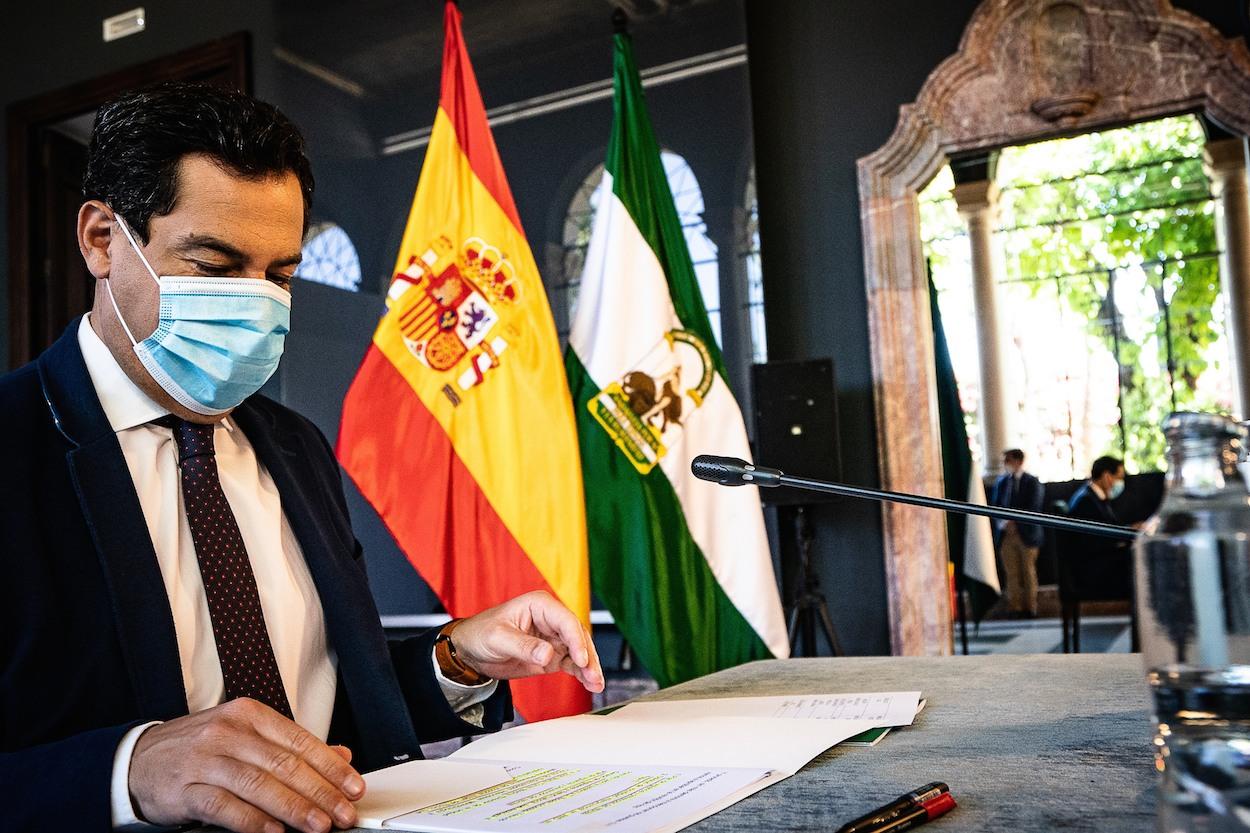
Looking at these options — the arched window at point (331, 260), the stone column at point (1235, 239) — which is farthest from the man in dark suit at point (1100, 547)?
the arched window at point (331, 260)

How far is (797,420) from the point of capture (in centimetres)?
332

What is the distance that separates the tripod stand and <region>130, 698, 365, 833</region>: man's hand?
260 centimetres

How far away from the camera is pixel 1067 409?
3.24 meters

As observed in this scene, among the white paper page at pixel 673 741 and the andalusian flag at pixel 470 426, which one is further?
the andalusian flag at pixel 470 426

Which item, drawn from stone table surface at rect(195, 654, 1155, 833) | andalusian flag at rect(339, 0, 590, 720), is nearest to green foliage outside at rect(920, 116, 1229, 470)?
andalusian flag at rect(339, 0, 590, 720)

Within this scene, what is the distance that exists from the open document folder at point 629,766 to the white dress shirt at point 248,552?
340 millimetres

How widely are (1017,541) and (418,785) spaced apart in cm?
278

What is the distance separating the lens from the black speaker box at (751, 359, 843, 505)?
10.8 feet

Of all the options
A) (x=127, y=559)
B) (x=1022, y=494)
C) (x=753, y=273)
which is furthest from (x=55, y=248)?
(x=127, y=559)

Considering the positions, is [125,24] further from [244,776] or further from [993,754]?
[993,754]

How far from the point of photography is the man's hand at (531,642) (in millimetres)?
1185

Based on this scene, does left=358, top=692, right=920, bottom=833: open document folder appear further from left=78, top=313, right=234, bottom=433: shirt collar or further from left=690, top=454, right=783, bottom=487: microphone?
left=78, top=313, right=234, bottom=433: shirt collar

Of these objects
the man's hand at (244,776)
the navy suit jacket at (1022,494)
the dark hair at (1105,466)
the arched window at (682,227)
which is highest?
the arched window at (682,227)

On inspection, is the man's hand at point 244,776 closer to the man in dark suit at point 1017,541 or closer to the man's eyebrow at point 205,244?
the man's eyebrow at point 205,244
